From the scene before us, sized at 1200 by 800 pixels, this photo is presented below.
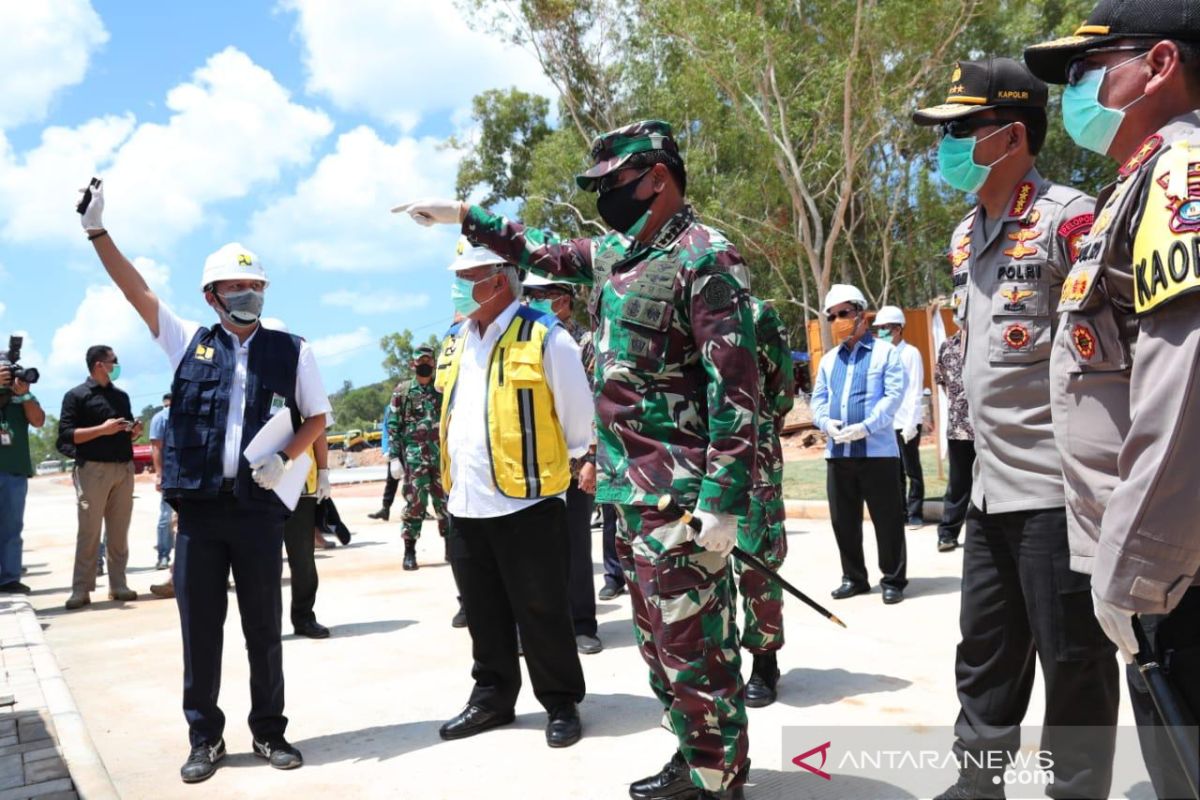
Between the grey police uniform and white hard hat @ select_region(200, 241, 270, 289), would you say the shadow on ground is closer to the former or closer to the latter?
the grey police uniform

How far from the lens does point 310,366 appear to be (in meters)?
4.63

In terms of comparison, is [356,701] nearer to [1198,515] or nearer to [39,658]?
[39,658]

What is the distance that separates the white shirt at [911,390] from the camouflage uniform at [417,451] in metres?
4.46

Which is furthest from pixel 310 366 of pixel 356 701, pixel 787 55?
pixel 787 55

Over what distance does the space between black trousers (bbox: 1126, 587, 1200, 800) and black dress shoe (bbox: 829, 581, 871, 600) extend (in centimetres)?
502

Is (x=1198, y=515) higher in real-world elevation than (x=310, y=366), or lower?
lower

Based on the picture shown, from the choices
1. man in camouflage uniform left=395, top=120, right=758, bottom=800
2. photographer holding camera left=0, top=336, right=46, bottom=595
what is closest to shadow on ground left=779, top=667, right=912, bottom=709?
man in camouflage uniform left=395, top=120, right=758, bottom=800

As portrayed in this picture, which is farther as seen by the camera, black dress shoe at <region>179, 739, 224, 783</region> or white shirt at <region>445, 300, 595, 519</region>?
white shirt at <region>445, 300, 595, 519</region>

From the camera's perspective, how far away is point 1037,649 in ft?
9.61

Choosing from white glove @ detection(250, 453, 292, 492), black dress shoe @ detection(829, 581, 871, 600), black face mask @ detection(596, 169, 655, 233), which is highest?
black face mask @ detection(596, 169, 655, 233)

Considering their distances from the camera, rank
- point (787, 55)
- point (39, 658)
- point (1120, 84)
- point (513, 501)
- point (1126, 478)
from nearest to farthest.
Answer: point (1126, 478), point (1120, 84), point (513, 501), point (39, 658), point (787, 55)

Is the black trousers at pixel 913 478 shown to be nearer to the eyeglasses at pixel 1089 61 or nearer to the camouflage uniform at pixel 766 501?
the camouflage uniform at pixel 766 501

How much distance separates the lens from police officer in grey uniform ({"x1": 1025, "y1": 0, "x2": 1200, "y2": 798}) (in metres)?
1.87

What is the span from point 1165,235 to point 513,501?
299cm
